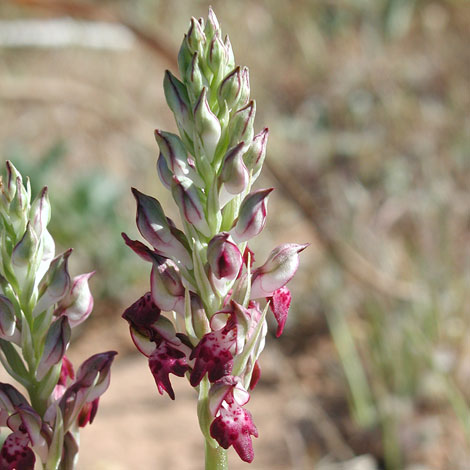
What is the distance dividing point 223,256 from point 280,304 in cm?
14

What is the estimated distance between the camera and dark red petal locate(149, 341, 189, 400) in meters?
0.86

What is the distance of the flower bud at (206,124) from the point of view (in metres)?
0.86

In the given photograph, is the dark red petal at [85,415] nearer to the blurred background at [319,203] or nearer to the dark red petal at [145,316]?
the dark red petal at [145,316]

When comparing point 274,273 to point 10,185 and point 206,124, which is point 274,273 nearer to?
point 206,124

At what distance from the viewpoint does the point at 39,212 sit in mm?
918

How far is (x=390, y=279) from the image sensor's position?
121 inches

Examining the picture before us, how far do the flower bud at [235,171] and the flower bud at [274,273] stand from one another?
0.37 ft

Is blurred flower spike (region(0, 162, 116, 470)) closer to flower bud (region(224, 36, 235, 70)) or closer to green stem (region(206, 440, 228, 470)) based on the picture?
green stem (region(206, 440, 228, 470))

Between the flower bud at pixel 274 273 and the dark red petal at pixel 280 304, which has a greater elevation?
the flower bud at pixel 274 273

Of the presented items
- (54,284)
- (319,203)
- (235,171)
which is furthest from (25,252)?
(319,203)

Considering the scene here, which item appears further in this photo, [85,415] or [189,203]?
[85,415]

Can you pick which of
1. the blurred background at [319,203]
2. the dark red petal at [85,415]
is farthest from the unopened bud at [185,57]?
the blurred background at [319,203]

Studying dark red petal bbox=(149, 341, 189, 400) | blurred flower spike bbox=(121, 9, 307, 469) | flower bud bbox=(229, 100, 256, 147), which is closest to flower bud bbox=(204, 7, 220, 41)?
blurred flower spike bbox=(121, 9, 307, 469)

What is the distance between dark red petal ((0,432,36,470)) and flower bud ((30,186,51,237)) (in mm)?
238
